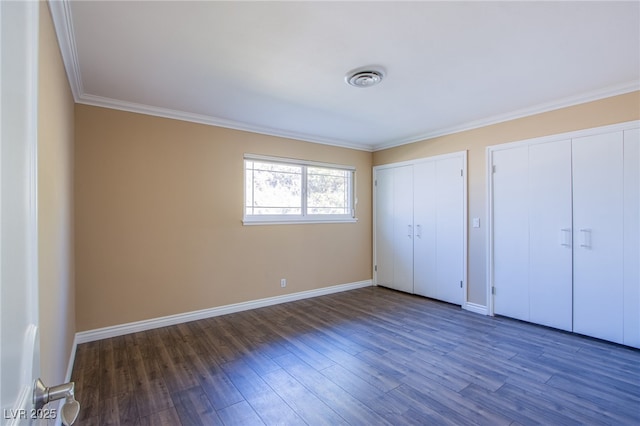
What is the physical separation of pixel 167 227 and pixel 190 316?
111 centimetres

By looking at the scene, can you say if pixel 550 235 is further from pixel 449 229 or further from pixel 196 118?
pixel 196 118

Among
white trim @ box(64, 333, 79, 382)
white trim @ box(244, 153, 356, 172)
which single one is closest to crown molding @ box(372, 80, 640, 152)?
white trim @ box(244, 153, 356, 172)

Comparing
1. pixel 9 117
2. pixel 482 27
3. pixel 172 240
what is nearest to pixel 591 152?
pixel 482 27

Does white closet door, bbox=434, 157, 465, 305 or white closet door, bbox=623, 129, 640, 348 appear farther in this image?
white closet door, bbox=434, 157, 465, 305

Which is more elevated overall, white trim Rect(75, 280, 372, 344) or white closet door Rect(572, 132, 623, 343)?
white closet door Rect(572, 132, 623, 343)

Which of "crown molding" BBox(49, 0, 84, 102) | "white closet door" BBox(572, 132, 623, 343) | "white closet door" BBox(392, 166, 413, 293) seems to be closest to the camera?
"crown molding" BBox(49, 0, 84, 102)

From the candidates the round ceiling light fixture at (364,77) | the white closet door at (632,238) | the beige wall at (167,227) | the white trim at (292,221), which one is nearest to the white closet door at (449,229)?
the white trim at (292,221)

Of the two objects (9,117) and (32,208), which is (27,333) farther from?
(9,117)

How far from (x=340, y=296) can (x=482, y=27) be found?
3801 millimetres

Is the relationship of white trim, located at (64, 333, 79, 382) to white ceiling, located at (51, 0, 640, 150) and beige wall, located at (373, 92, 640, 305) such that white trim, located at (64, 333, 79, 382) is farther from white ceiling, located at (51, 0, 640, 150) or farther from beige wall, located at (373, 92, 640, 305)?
beige wall, located at (373, 92, 640, 305)

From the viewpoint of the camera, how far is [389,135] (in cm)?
454

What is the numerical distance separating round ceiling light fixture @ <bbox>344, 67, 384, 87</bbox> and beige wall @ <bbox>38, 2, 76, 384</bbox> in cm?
200

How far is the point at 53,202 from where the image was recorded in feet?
6.12

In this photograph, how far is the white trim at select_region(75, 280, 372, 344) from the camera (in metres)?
3.03
